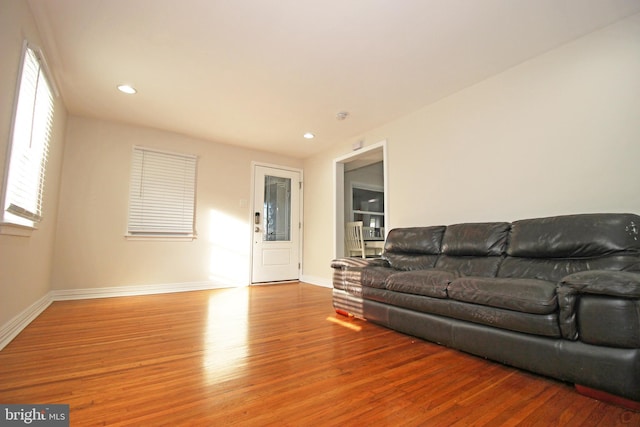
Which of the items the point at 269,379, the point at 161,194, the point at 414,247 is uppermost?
the point at 161,194

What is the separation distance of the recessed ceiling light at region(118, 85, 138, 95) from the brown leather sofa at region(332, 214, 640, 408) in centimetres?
303

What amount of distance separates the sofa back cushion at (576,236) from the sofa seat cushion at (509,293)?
1.59 feet

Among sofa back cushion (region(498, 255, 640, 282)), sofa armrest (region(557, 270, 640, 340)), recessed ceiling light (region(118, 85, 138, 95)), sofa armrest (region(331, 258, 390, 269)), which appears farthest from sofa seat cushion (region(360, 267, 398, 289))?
recessed ceiling light (region(118, 85, 138, 95))

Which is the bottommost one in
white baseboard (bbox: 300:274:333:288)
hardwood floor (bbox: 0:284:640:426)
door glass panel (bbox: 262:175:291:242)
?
hardwood floor (bbox: 0:284:640:426)

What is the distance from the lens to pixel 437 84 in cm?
309

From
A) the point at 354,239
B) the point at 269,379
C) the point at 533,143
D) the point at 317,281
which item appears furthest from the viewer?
the point at 317,281

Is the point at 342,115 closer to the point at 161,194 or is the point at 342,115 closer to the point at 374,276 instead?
the point at 374,276

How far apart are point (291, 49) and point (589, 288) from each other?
8.72 feet

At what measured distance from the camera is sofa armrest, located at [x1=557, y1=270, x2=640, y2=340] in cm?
134

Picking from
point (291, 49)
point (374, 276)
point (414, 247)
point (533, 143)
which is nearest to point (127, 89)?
point (291, 49)

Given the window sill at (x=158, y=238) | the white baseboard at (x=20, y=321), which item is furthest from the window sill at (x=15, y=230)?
the window sill at (x=158, y=238)

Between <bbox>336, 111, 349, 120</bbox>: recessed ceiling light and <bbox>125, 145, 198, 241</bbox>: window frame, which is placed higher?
<bbox>336, 111, 349, 120</bbox>: recessed ceiling light

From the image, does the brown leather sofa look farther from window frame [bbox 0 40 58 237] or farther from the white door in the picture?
window frame [bbox 0 40 58 237]

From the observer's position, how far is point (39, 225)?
293 centimetres
